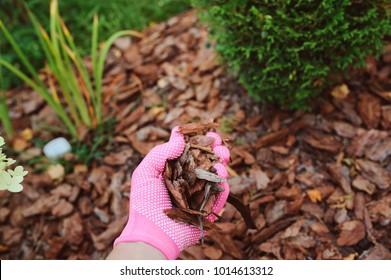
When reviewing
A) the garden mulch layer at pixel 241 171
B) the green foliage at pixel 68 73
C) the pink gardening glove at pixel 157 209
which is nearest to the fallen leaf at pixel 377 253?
the garden mulch layer at pixel 241 171

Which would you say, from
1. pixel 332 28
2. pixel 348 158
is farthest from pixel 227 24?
pixel 348 158

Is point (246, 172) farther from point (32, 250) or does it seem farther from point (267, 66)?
point (32, 250)

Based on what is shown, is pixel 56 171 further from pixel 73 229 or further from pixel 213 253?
pixel 213 253

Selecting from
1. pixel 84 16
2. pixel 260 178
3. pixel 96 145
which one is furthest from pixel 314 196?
pixel 84 16

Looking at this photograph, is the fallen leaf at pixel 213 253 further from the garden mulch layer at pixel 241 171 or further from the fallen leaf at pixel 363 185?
the fallen leaf at pixel 363 185

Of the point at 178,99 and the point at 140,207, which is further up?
the point at 140,207

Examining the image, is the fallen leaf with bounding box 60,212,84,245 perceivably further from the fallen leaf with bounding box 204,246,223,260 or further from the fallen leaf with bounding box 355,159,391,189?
the fallen leaf with bounding box 355,159,391,189
